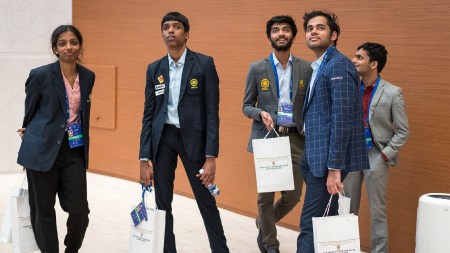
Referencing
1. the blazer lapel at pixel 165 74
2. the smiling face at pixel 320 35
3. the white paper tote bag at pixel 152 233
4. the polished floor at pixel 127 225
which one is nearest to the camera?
the smiling face at pixel 320 35

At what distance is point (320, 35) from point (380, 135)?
44.8 inches

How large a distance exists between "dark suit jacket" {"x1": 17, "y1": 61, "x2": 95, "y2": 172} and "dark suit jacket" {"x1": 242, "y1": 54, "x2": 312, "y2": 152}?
51.2 inches

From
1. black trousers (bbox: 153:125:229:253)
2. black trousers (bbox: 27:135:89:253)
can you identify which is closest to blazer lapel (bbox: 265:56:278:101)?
black trousers (bbox: 153:125:229:253)

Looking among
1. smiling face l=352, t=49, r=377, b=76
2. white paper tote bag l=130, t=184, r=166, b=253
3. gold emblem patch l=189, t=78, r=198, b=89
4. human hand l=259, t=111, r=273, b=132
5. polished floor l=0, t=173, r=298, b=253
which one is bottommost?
polished floor l=0, t=173, r=298, b=253

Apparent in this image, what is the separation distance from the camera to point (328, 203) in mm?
3564

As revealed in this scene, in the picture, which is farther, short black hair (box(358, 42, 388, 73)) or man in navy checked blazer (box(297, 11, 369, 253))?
short black hair (box(358, 42, 388, 73))

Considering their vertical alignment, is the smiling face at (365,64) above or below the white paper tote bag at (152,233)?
above

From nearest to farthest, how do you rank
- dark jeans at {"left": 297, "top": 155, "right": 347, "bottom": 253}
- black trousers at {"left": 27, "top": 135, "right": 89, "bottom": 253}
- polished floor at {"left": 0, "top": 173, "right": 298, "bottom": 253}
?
dark jeans at {"left": 297, "top": 155, "right": 347, "bottom": 253}, black trousers at {"left": 27, "top": 135, "right": 89, "bottom": 253}, polished floor at {"left": 0, "top": 173, "right": 298, "bottom": 253}

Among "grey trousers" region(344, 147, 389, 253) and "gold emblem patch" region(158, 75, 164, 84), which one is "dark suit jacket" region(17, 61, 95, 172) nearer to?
"gold emblem patch" region(158, 75, 164, 84)

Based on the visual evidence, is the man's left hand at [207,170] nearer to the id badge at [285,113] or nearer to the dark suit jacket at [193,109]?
the dark suit jacket at [193,109]

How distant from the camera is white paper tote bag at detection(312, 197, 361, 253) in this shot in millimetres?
3453

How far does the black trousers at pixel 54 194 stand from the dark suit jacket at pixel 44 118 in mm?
86

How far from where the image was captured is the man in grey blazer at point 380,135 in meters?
4.50

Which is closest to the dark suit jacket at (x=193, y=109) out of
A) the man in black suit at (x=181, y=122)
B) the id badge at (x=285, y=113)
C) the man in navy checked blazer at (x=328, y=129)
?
the man in black suit at (x=181, y=122)
